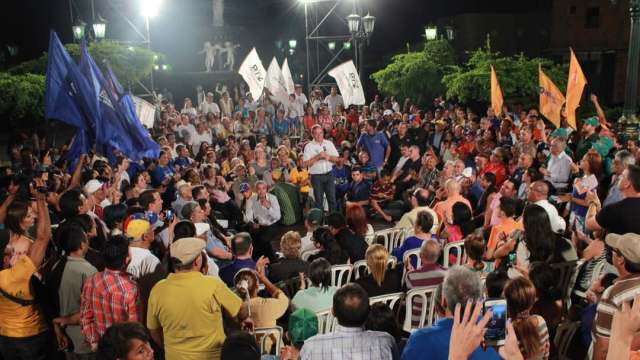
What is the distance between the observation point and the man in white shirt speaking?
417 inches

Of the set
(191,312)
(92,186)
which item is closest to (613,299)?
(191,312)

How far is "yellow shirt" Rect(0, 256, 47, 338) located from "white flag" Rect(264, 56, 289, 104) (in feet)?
40.0

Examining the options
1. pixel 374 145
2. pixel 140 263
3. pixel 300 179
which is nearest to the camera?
pixel 140 263

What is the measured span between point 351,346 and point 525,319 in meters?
1.22

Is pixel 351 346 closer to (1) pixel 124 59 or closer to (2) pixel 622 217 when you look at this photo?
(2) pixel 622 217

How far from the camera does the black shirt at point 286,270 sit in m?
5.73

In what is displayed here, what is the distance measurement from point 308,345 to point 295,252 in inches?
96.8

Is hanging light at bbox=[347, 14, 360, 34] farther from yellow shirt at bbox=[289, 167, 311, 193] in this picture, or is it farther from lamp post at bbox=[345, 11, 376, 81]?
yellow shirt at bbox=[289, 167, 311, 193]

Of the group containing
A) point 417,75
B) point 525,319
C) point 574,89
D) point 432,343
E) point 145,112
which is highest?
point 417,75

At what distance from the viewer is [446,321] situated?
3053 mm

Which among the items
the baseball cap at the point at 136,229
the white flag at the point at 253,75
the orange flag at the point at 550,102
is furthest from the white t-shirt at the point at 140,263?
the white flag at the point at 253,75

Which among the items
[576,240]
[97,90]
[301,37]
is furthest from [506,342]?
[301,37]

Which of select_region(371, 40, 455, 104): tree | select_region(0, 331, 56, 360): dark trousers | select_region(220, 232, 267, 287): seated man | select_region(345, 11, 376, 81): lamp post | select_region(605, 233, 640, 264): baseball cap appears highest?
select_region(345, 11, 376, 81): lamp post

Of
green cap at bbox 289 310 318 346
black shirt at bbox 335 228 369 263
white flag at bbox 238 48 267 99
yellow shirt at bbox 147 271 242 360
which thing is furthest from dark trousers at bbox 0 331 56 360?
white flag at bbox 238 48 267 99
